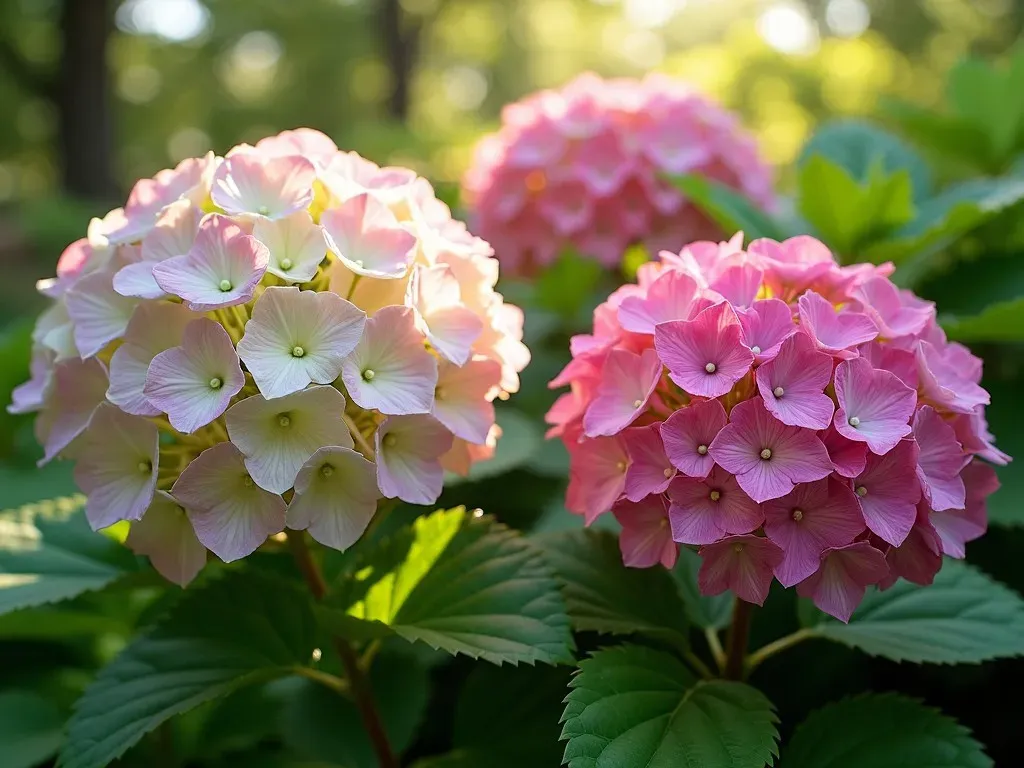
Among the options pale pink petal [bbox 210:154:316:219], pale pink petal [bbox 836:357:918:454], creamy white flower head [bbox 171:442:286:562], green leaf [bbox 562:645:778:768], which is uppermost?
pale pink petal [bbox 210:154:316:219]

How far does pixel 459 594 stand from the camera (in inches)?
40.4

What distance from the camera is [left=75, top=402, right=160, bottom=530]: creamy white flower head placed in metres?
0.92

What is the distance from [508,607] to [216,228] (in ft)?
1.64

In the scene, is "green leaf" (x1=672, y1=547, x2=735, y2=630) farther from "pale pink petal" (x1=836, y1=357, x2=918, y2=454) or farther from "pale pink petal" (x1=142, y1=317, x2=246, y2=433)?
"pale pink petal" (x1=142, y1=317, x2=246, y2=433)

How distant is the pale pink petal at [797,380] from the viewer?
85 cm

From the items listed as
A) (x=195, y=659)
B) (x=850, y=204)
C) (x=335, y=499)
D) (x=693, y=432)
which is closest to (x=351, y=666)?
(x=195, y=659)

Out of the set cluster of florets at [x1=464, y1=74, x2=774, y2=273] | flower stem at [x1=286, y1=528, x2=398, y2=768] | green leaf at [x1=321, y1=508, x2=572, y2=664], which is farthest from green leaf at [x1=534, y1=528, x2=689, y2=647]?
cluster of florets at [x1=464, y1=74, x2=774, y2=273]

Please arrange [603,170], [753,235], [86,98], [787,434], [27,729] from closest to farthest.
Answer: [787,434] < [27,729] < [753,235] < [603,170] < [86,98]

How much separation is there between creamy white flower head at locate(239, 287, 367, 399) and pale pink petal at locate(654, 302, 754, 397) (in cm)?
30

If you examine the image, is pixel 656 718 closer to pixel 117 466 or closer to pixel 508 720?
pixel 508 720

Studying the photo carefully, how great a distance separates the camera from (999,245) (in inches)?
71.8

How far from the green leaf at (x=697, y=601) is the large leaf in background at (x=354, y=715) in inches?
16.0

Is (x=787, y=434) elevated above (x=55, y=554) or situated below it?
above

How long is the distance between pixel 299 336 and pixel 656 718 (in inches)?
20.5
